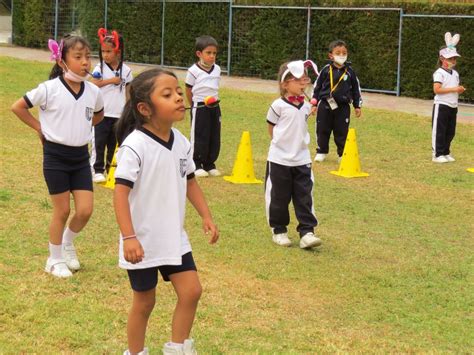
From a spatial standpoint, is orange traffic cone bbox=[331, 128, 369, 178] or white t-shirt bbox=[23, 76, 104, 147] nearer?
white t-shirt bbox=[23, 76, 104, 147]

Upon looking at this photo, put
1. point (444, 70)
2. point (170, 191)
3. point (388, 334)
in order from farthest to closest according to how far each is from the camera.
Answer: point (444, 70)
point (388, 334)
point (170, 191)

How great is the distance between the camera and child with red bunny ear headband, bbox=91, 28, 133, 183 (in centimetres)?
893

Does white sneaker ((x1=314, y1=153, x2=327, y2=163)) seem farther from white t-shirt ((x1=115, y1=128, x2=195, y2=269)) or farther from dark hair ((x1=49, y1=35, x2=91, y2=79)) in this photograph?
white t-shirt ((x1=115, y1=128, x2=195, y2=269))

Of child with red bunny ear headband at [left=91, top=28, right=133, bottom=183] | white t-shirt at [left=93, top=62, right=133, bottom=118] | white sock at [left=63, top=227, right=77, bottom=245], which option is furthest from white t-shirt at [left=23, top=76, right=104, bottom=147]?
white t-shirt at [left=93, top=62, right=133, bottom=118]

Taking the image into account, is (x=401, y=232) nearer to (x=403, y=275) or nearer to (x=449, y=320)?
(x=403, y=275)

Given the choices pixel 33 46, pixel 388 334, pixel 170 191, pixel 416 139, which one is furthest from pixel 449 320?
pixel 33 46

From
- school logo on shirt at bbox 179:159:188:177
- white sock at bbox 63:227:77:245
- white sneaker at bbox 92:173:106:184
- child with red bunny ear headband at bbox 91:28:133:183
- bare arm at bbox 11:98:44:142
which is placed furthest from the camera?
white sneaker at bbox 92:173:106:184

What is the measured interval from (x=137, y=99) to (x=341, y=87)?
7.82 m

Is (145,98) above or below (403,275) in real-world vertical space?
above

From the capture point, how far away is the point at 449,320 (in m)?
5.36

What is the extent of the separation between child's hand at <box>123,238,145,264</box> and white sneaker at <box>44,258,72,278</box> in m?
2.04

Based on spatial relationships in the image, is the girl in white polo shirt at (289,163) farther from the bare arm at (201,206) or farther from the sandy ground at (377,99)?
the sandy ground at (377,99)

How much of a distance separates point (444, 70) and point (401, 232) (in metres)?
4.62

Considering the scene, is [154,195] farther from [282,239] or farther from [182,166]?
[282,239]
